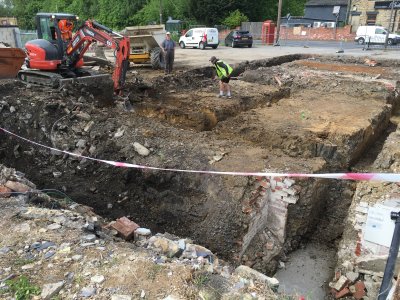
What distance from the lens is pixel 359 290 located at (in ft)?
16.8

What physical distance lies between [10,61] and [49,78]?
128 cm

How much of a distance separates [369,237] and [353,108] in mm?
6034

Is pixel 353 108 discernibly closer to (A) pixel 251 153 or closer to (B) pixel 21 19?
(A) pixel 251 153

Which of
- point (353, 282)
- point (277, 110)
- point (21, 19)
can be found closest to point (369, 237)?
point (353, 282)

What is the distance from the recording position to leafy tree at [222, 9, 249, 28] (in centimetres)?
3741

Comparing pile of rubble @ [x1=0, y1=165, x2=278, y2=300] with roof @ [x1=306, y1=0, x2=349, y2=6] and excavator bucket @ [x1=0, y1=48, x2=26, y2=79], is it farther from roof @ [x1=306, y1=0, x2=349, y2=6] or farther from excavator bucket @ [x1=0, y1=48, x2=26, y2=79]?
roof @ [x1=306, y1=0, x2=349, y2=6]

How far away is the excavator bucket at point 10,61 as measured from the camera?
30.1 feet

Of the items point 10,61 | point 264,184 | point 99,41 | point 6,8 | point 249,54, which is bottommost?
point 264,184

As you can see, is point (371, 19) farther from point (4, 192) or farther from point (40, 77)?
point (4, 192)

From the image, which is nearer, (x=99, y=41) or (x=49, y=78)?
(x=99, y=41)

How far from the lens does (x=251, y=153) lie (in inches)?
269

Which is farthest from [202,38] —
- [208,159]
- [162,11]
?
[208,159]

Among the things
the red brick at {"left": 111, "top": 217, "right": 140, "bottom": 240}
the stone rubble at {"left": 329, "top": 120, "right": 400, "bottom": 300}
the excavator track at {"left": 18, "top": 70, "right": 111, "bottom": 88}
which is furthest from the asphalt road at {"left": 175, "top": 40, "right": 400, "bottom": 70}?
the red brick at {"left": 111, "top": 217, "right": 140, "bottom": 240}

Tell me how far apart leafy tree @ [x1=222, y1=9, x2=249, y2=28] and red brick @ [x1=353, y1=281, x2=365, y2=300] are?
35723mm
